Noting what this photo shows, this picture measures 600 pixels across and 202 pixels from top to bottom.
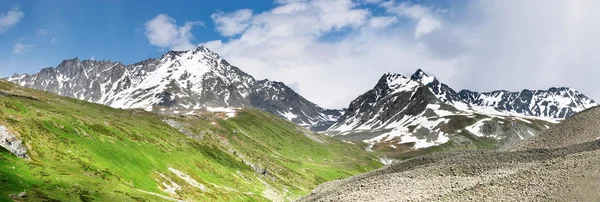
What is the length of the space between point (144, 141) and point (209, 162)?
2821 centimetres

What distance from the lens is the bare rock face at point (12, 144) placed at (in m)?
76.8

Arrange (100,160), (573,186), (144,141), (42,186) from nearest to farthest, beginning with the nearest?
(573,186) → (42,186) → (100,160) → (144,141)

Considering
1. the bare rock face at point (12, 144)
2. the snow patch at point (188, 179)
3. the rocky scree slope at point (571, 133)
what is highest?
the rocky scree slope at point (571, 133)

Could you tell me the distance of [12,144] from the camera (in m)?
78.2

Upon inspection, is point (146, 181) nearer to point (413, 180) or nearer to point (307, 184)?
point (413, 180)

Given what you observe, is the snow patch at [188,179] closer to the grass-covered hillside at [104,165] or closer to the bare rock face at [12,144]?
the grass-covered hillside at [104,165]

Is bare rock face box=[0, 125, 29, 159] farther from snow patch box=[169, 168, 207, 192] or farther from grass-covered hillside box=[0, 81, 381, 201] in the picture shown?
snow patch box=[169, 168, 207, 192]

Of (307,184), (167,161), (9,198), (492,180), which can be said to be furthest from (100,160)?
(307,184)

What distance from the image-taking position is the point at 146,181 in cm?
9788

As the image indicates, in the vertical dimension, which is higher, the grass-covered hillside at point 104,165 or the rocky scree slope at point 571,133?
the rocky scree slope at point 571,133

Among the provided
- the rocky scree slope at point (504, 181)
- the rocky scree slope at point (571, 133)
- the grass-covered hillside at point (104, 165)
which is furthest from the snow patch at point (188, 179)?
the rocky scree slope at point (571, 133)

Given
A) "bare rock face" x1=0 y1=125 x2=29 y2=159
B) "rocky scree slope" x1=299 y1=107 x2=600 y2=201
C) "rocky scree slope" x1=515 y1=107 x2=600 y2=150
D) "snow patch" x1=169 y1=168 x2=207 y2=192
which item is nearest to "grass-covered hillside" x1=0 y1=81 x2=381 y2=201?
"snow patch" x1=169 y1=168 x2=207 y2=192

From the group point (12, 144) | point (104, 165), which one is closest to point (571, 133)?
point (104, 165)

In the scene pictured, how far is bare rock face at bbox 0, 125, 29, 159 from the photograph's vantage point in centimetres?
7678
